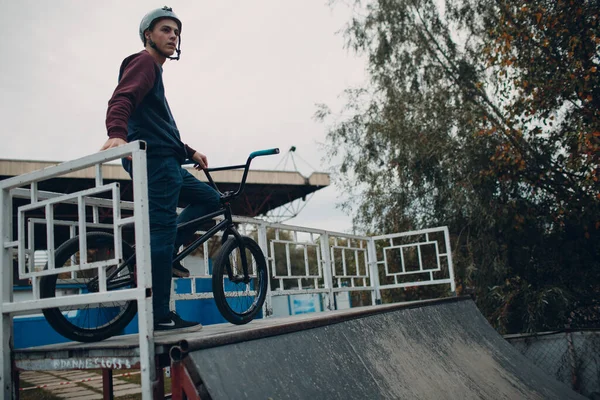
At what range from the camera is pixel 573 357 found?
718 centimetres

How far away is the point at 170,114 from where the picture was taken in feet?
9.66

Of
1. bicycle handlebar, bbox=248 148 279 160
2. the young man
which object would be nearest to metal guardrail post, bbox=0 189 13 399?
the young man

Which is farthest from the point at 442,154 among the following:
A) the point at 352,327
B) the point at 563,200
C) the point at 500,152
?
the point at 352,327

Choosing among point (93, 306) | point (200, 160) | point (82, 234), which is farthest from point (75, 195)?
point (200, 160)

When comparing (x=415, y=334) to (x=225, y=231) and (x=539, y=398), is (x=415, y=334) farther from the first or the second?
(x=225, y=231)

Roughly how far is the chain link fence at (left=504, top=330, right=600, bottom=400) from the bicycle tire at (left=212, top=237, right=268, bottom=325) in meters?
5.56

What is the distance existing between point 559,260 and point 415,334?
7.13 m

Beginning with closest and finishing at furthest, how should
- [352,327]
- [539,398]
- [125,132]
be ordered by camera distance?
A: 1. [125,132]
2. [352,327]
3. [539,398]

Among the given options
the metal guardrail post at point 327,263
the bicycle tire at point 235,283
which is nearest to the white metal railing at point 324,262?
the metal guardrail post at point 327,263

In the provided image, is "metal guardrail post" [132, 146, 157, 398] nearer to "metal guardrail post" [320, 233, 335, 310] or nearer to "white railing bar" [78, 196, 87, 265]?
"white railing bar" [78, 196, 87, 265]

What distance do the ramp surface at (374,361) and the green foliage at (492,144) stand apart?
4417 mm

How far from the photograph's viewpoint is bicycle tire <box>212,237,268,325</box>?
3.05m

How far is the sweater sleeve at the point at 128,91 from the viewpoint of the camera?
94.5 inches

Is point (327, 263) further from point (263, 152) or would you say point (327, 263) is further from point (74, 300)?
point (74, 300)
